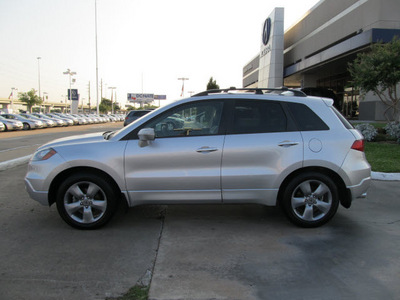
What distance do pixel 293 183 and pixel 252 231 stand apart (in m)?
0.84

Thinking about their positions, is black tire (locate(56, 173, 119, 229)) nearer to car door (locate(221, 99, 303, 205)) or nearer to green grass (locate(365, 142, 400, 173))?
car door (locate(221, 99, 303, 205))

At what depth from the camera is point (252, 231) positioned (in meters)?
4.46

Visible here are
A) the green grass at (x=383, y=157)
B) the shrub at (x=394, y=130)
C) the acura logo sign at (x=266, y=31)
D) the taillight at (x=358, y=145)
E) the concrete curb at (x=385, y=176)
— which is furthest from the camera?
the acura logo sign at (x=266, y=31)

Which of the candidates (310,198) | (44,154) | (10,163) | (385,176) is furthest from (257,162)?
(10,163)

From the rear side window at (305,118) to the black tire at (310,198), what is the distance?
61 cm

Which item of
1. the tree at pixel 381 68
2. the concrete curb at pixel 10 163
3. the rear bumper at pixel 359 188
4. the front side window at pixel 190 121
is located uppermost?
the tree at pixel 381 68

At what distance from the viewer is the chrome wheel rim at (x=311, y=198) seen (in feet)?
14.5

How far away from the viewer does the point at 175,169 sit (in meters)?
4.32

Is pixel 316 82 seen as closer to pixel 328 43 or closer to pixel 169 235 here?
pixel 328 43

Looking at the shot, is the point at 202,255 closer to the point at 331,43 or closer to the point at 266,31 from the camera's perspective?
the point at 331,43

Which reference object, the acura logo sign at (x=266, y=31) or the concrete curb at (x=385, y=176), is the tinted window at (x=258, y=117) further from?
the acura logo sign at (x=266, y=31)

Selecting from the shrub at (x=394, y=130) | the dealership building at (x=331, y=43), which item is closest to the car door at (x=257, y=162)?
the shrub at (x=394, y=130)

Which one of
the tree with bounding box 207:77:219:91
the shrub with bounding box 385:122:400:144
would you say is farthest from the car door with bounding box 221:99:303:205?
the tree with bounding box 207:77:219:91

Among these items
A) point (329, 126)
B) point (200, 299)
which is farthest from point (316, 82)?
point (200, 299)
